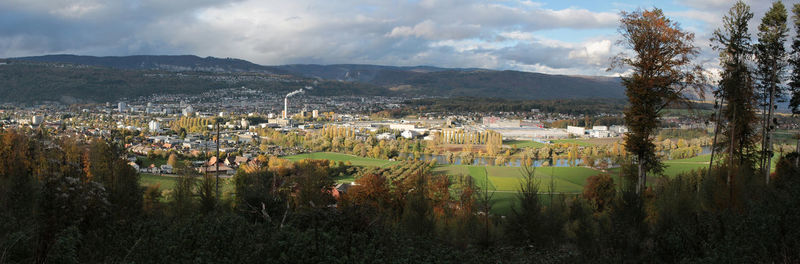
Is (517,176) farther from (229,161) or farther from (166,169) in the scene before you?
(166,169)

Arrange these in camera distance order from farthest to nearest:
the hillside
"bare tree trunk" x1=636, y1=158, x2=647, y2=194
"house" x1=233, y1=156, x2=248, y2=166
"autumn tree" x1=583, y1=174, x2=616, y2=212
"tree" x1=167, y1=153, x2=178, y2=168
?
the hillside, "house" x1=233, y1=156, x2=248, y2=166, "tree" x1=167, y1=153, x2=178, y2=168, "autumn tree" x1=583, y1=174, x2=616, y2=212, "bare tree trunk" x1=636, y1=158, x2=647, y2=194

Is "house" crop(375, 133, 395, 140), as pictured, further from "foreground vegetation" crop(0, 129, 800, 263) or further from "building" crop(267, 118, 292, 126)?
"foreground vegetation" crop(0, 129, 800, 263)

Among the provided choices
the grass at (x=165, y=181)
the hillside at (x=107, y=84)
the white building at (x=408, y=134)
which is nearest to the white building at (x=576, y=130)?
the white building at (x=408, y=134)

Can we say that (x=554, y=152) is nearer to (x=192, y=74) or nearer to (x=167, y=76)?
(x=167, y=76)

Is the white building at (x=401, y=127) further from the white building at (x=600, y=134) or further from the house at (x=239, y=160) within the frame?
the house at (x=239, y=160)

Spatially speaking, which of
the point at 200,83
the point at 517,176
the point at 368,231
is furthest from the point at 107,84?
the point at 368,231

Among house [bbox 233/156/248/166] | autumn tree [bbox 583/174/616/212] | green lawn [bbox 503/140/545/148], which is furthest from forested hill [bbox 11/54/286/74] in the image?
autumn tree [bbox 583/174/616/212]
